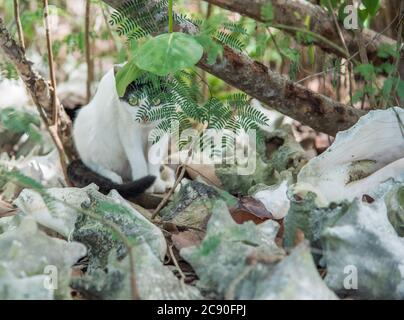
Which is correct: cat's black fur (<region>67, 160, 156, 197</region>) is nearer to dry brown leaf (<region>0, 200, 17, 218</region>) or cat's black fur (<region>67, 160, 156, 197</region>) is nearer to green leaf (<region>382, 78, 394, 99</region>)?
dry brown leaf (<region>0, 200, 17, 218</region>)

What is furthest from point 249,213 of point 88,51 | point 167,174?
point 88,51

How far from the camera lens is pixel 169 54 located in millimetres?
1920

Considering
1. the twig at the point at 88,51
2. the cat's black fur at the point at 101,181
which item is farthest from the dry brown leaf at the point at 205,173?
the twig at the point at 88,51

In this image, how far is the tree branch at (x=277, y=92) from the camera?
8.11 feet

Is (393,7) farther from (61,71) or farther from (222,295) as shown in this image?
(61,71)

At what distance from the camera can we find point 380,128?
2170mm

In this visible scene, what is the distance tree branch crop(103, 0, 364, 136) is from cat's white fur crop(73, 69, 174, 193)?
2.51 ft

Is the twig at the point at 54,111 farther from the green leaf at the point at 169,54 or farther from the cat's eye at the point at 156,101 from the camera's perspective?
the green leaf at the point at 169,54

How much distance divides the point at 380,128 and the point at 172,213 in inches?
27.9

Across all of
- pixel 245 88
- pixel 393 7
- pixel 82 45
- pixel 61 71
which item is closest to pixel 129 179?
pixel 82 45

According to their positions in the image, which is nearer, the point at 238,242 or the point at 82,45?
the point at 238,242

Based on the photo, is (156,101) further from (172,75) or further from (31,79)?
(31,79)

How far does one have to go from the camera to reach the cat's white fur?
3.22 metres

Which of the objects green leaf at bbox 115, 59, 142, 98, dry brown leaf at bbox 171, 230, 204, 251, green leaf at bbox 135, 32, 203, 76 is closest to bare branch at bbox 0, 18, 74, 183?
green leaf at bbox 115, 59, 142, 98
